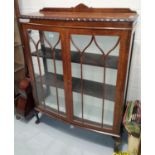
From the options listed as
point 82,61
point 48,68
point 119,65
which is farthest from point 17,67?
point 119,65

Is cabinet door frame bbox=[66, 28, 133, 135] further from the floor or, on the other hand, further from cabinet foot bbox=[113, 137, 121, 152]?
the floor

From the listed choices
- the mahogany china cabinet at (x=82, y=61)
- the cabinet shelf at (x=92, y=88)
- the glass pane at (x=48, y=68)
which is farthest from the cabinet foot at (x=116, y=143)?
the glass pane at (x=48, y=68)

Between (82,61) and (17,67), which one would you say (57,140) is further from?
(17,67)

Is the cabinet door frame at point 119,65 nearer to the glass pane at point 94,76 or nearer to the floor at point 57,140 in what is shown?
the glass pane at point 94,76

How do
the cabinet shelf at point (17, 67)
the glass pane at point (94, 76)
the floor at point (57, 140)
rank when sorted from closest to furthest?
1. the glass pane at point (94, 76)
2. the floor at point (57, 140)
3. the cabinet shelf at point (17, 67)

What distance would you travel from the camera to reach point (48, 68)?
1565 mm

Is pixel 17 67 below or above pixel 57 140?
above

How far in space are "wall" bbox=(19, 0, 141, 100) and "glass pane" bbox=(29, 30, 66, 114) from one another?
1.46 feet

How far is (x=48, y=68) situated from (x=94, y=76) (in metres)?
0.45

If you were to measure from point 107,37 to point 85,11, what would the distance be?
1.50ft

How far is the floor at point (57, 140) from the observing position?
5.32 feet
